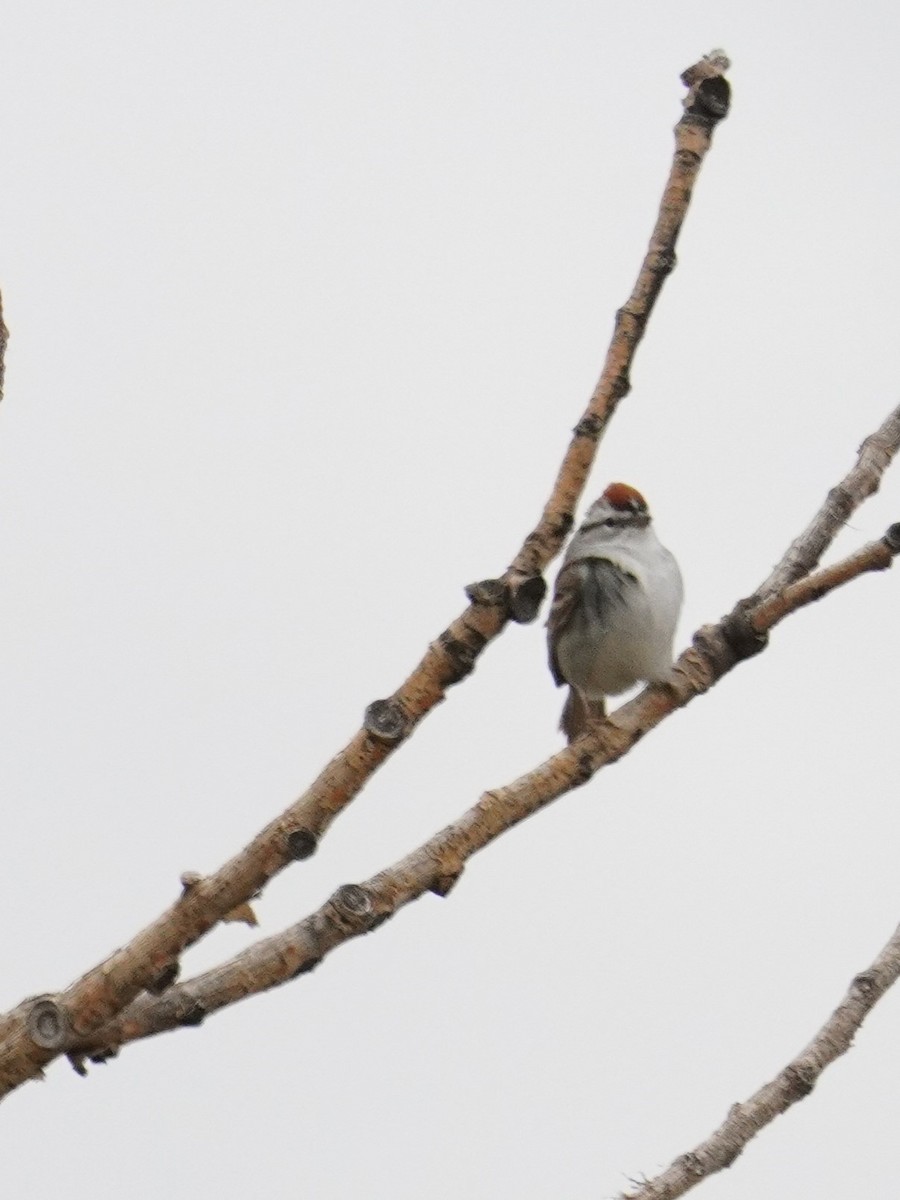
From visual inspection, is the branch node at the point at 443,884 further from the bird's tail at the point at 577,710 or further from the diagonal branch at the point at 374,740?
the bird's tail at the point at 577,710

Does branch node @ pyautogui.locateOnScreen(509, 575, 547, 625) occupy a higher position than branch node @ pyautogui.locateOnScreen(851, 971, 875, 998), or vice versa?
branch node @ pyautogui.locateOnScreen(509, 575, 547, 625)

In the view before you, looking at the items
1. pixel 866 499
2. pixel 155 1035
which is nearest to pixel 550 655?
pixel 866 499

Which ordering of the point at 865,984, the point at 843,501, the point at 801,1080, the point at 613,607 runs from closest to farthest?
1. the point at 801,1080
2. the point at 865,984
3. the point at 843,501
4. the point at 613,607

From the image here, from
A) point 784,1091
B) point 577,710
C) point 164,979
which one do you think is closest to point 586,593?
point 577,710

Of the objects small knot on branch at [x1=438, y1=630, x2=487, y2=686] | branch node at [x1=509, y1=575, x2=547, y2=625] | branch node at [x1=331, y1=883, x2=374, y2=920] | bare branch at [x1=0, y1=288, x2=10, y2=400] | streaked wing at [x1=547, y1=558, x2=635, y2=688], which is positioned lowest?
branch node at [x1=331, y1=883, x2=374, y2=920]

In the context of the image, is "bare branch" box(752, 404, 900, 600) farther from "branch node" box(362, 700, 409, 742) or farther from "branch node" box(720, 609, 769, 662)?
"branch node" box(362, 700, 409, 742)

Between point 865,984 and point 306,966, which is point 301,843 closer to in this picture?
point 306,966

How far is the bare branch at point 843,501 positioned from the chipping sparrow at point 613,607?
2281 millimetres

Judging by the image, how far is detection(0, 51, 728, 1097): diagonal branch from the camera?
7.05 ft

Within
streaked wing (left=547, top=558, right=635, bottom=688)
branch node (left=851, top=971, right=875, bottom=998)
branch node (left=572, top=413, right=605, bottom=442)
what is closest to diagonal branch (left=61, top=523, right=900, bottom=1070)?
branch node (left=572, top=413, right=605, bottom=442)

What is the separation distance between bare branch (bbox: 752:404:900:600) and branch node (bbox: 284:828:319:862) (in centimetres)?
116

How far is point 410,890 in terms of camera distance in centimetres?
→ 229

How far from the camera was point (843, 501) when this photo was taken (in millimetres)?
3059

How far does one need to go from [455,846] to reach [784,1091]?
0.73 metres
